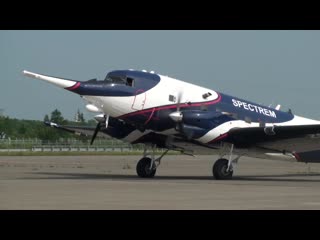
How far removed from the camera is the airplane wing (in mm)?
32125

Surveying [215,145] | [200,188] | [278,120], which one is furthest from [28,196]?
[278,120]

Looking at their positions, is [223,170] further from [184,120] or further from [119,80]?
[119,80]

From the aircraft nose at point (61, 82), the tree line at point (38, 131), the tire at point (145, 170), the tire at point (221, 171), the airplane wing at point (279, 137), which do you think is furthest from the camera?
the tree line at point (38, 131)

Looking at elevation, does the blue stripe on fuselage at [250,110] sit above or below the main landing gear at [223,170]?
above

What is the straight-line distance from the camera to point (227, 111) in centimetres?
3344

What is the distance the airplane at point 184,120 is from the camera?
101 ft

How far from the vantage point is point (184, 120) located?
1254 inches

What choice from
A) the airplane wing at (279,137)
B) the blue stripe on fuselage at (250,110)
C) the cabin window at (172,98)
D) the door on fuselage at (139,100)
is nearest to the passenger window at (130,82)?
the door on fuselage at (139,100)

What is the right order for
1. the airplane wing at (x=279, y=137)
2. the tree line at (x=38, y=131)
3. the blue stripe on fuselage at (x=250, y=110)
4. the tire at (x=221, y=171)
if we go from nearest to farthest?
the airplane wing at (x=279, y=137) → the tire at (x=221, y=171) → the blue stripe on fuselage at (x=250, y=110) → the tree line at (x=38, y=131)

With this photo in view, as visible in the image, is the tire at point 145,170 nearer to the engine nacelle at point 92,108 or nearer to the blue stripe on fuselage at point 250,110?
the blue stripe on fuselage at point 250,110

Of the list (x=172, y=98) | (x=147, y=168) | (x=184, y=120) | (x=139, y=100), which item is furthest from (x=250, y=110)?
(x=139, y=100)

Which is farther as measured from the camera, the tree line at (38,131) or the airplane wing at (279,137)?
the tree line at (38,131)

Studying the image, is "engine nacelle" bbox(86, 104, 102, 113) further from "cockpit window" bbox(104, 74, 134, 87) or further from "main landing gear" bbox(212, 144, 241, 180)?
"main landing gear" bbox(212, 144, 241, 180)
